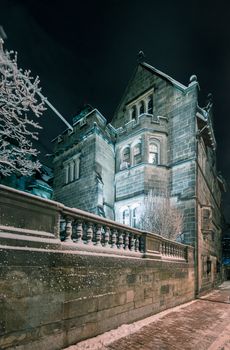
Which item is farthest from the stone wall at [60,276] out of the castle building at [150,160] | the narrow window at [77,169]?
the narrow window at [77,169]

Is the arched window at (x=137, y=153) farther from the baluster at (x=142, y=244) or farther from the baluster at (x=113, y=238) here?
the baluster at (x=113, y=238)

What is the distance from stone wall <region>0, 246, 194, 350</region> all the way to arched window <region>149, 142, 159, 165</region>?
10.4 m

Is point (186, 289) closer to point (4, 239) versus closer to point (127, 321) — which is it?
point (127, 321)

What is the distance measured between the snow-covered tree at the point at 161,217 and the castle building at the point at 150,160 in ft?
1.91

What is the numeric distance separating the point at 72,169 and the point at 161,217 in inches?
350

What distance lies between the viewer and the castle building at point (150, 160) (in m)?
17.0

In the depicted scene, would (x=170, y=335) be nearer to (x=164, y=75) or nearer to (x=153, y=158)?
(x=153, y=158)

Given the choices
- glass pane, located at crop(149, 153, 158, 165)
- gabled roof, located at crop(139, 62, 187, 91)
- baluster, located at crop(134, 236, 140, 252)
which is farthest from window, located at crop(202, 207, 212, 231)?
baluster, located at crop(134, 236, 140, 252)

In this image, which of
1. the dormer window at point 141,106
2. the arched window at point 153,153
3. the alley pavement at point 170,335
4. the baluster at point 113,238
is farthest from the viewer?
the dormer window at point 141,106

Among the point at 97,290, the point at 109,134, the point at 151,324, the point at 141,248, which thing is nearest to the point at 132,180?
the point at 109,134

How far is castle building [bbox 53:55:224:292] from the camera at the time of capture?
17.0 m

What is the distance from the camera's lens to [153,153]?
1853 cm

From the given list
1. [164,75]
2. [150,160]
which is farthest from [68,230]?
[164,75]

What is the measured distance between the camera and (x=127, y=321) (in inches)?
304
